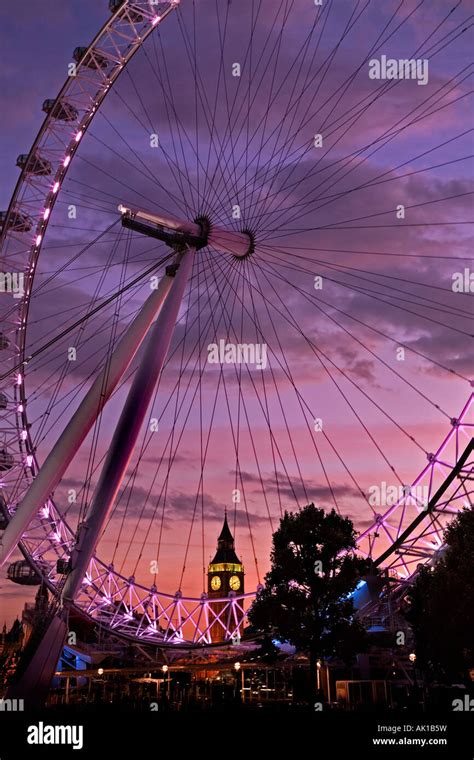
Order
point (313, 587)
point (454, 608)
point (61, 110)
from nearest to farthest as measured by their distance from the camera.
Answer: point (454, 608) → point (313, 587) → point (61, 110)

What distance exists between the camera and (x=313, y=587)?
1805 inches

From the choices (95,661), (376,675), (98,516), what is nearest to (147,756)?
(98,516)

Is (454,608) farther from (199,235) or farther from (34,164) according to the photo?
(34,164)

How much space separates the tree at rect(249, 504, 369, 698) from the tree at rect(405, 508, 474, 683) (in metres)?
4.45

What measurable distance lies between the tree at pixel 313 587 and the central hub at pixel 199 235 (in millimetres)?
16707

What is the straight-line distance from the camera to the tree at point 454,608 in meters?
40.7

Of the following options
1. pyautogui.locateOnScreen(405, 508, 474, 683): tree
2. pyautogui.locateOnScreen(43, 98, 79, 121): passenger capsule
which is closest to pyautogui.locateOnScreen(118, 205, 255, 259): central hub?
pyautogui.locateOnScreen(43, 98, 79, 121): passenger capsule

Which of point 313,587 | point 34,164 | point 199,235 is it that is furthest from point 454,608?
point 34,164

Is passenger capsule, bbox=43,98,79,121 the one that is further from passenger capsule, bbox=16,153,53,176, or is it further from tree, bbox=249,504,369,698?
tree, bbox=249,504,369,698

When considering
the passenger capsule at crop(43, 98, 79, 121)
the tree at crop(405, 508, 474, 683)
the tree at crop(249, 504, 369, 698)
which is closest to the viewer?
the tree at crop(405, 508, 474, 683)

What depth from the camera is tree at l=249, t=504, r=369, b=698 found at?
4478 centimetres

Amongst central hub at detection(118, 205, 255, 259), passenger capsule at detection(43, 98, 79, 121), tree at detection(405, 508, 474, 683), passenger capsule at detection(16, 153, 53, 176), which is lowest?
tree at detection(405, 508, 474, 683)

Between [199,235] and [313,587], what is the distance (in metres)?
21.8

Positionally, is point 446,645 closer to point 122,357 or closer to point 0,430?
point 122,357
